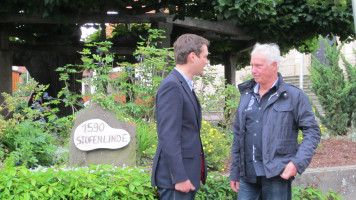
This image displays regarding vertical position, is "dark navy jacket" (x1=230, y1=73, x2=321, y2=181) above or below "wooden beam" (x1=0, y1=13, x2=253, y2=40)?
below

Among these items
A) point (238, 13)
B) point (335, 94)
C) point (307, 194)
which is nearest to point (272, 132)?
point (307, 194)

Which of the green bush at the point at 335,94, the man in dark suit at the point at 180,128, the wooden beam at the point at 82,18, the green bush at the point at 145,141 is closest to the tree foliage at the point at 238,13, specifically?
the wooden beam at the point at 82,18

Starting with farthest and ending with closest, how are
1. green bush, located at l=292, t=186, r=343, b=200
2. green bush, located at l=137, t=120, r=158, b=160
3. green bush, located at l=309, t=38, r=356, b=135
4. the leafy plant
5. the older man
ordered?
green bush, located at l=309, t=38, r=356, b=135
the leafy plant
green bush, located at l=137, t=120, r=158, b=160
green bush, located at l=292, t=186, r=343, b=200
the older man

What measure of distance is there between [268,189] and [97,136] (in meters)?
1.99

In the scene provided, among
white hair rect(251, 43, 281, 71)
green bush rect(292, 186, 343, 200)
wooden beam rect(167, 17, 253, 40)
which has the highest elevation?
wooden beam rect(167, 17, 253, 40)

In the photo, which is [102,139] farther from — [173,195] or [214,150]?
[173,195]

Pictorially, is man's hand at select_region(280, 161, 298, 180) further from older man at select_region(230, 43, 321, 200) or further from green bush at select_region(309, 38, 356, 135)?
green bush at select_region(309, 38, 356, 135)

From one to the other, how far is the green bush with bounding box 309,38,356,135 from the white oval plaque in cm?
750

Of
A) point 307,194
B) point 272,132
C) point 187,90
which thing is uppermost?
point 187,90

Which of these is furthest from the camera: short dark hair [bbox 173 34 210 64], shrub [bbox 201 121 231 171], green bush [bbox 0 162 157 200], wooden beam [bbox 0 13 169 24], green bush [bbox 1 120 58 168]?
wooden beam [bbox 0 13 169 24]

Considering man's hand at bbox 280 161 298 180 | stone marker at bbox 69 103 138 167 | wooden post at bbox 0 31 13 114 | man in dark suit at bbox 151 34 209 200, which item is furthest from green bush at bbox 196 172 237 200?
wooden post at bbox 0 31 13 114

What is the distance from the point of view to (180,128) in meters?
2.65

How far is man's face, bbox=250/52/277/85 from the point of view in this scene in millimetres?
2953

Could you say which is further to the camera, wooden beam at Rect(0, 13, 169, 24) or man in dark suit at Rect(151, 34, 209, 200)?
wooden beam at Rect(0, 13, 169, 24)
